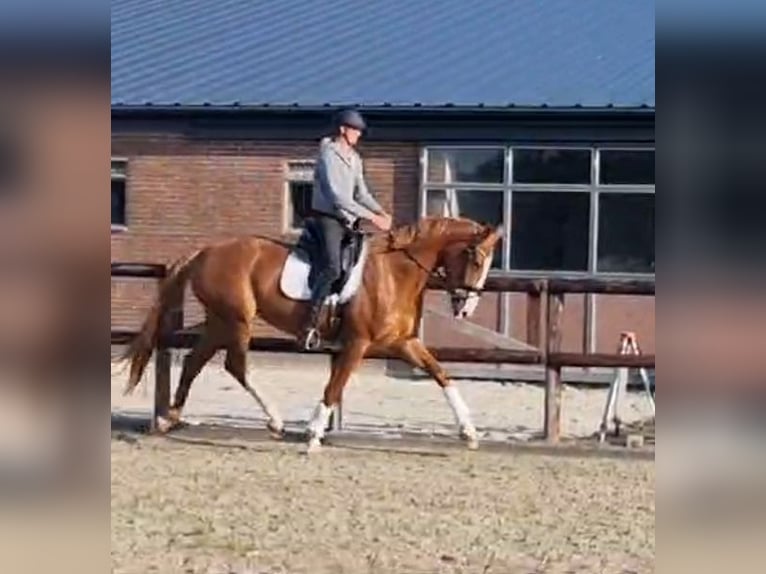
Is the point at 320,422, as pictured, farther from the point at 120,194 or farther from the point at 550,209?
the point at 120,194

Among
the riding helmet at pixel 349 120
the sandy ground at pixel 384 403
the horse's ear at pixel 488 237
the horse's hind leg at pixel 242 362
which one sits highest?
Result: the riding helmet at pixel 349 120

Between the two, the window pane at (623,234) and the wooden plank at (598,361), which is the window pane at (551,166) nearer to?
the window pane at (623,234)

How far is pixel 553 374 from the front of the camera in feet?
30.3

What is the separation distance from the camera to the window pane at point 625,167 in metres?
16.0

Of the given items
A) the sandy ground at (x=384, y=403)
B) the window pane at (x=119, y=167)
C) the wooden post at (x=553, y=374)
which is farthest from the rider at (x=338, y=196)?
the window pane at (x=119, y=167)

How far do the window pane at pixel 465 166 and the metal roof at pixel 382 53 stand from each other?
0.54 m

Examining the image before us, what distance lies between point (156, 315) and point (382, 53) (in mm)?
9766

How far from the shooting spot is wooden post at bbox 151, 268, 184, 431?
9562mm

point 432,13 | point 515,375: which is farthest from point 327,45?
point 515,375

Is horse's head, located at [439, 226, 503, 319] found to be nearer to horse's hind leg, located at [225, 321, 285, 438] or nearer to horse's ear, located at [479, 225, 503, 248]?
horse's ear, located at [479, 225, 503, 248]

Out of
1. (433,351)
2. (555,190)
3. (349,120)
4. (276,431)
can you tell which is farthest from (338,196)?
(555,190)

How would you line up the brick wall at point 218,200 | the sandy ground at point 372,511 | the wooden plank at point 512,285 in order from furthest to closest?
the brick wall at point 218,200, the wooden plank at point 512,285, the sandy ground at point 372,511

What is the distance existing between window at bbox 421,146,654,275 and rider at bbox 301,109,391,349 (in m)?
7.56

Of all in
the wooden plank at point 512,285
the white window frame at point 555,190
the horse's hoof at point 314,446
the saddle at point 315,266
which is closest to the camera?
the horse's hoof at point 314,446
